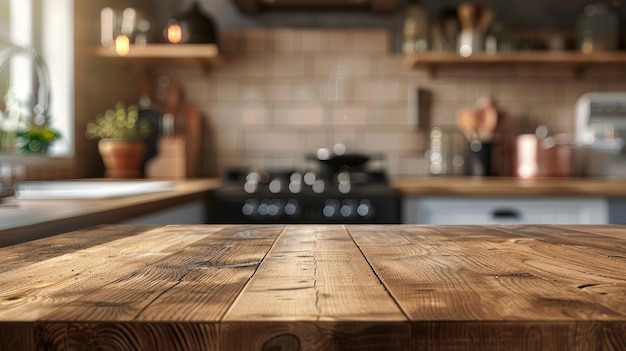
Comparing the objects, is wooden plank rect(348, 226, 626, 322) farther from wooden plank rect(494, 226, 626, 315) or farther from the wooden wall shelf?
the wooden wall shelf

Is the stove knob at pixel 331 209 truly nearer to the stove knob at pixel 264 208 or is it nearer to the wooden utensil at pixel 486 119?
the stove knob at pixel 264 208

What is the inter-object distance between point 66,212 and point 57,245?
0.35m

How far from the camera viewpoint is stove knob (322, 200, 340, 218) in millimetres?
2201

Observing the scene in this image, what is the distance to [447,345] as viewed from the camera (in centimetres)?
42

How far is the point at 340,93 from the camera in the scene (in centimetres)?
297

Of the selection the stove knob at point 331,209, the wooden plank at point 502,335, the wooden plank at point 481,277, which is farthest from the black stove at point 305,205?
the wooden plank at point 502,335

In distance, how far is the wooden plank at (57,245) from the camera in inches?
27.7

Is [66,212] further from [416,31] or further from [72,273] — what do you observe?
[416,31]

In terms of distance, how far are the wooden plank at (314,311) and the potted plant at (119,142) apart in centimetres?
208

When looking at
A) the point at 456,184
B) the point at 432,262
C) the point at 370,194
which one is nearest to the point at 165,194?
the point at 370,194

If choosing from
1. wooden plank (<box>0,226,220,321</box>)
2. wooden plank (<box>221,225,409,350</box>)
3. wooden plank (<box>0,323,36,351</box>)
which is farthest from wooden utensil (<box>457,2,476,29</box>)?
wooden plank (<box>0,323,36,351</box>)

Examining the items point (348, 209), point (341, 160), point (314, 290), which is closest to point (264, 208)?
point (348, 209)

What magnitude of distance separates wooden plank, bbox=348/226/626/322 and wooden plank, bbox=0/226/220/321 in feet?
0.86

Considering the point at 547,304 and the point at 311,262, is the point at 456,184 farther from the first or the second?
the point at 547,304
